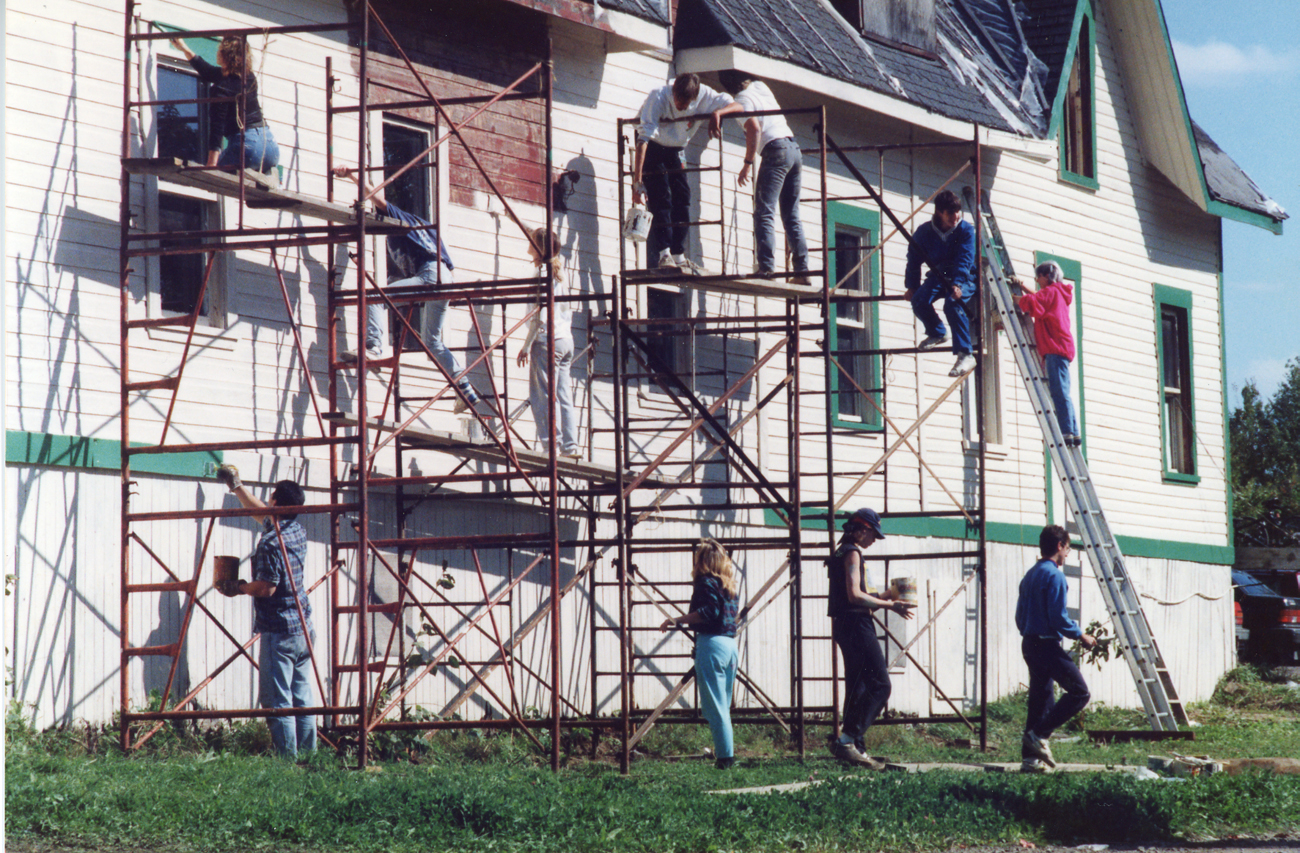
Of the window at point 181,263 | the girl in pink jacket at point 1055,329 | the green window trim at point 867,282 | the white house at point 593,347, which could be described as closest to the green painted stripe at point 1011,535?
the white house at point 593,347

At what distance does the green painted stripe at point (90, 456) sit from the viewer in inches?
398

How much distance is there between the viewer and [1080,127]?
67.3 ft

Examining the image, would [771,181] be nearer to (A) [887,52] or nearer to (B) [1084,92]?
(A) [887,52]

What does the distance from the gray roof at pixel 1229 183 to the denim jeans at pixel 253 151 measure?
46.7ft

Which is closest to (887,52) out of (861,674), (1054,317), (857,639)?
(1054,317)

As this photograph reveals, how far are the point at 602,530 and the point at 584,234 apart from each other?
264 centimetres

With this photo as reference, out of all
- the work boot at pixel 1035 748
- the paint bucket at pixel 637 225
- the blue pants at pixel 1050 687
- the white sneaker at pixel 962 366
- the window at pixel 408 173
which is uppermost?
the window at pixel 408 173

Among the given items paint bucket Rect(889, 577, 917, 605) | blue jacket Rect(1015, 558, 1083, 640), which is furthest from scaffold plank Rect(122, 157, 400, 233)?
paint bucket Rect(889, 577, 917, 605)

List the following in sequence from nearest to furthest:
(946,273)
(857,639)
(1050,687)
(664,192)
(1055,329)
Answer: (1050,687) → (857,639) → (664,192) → (946,273) → (1055,329)

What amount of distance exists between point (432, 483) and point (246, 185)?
277 centimetres

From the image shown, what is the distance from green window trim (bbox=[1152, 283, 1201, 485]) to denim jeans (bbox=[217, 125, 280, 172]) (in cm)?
1367

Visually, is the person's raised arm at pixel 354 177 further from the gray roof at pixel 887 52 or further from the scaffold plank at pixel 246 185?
the gray roof at pixel 887 52

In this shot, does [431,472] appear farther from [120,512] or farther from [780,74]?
[780,74]

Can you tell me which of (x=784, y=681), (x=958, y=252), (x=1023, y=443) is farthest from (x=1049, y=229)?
(x=784, y=681)
